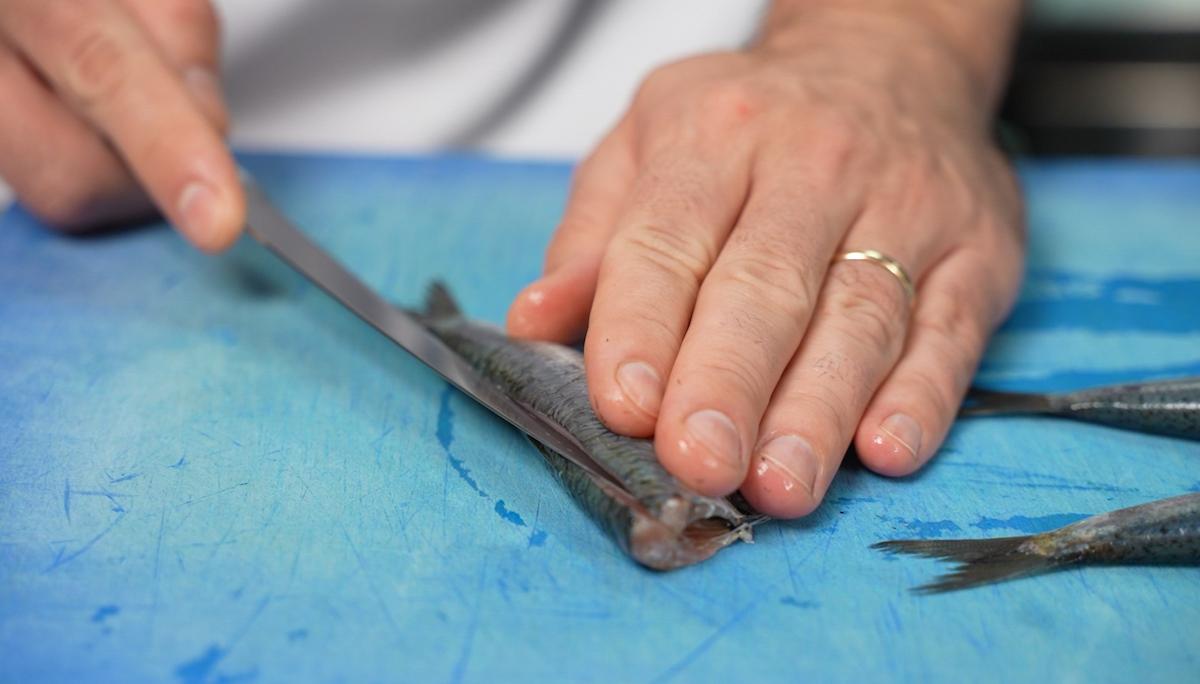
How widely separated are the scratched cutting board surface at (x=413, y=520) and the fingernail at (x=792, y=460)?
85 millimetres

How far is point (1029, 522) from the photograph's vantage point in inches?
54.4

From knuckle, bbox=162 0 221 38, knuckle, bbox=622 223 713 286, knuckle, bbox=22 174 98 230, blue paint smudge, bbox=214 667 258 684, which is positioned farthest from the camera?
knuckle, bbox=162 0 221 38

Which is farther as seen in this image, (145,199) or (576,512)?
(145,199)

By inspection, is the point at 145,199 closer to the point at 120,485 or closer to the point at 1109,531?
the point at 120,485

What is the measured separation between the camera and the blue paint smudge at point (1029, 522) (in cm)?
137

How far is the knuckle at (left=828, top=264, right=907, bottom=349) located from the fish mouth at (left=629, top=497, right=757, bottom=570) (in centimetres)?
37

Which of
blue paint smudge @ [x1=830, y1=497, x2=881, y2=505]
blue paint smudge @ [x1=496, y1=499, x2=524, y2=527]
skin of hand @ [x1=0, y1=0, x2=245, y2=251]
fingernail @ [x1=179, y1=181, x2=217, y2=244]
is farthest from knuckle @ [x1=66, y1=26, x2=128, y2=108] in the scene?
blue paint smudge @ [x1=830, y1=497, x2=881, y2=505]

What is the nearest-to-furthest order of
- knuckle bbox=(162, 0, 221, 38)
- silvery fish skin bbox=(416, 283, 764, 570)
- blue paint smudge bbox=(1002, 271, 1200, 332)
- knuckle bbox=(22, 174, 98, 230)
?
silvery fish skin bbox=(416, 283, 764, 570)
blue paint smudge bbox=(1002, 271, 1200, 332)
knuckle bbox=(22, 174, 98, 230)
knuckle bbox=(162, 0, 221, 38)

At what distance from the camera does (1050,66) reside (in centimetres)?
462

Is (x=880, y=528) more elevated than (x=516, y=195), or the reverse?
(x=880, y=528)

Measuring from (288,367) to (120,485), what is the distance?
370 mm

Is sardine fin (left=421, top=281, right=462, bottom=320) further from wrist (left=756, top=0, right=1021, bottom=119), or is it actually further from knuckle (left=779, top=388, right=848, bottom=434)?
wrist (left=756, top=0, right=1021, bottom=119)

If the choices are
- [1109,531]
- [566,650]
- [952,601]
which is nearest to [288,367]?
[566,650]

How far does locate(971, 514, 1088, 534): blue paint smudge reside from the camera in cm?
137
